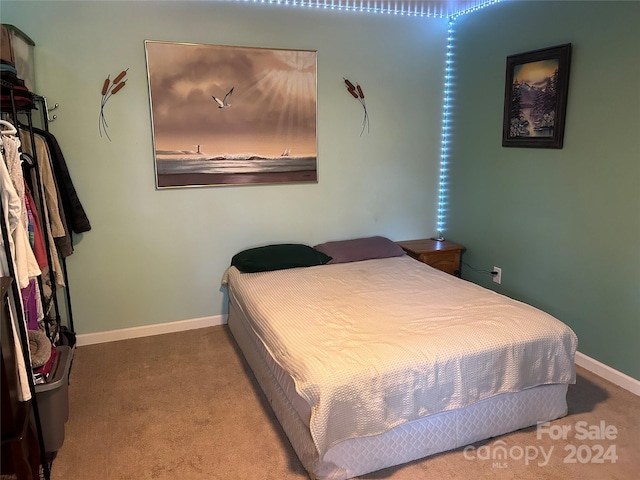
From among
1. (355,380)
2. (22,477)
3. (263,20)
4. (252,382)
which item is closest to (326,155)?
(263,20)

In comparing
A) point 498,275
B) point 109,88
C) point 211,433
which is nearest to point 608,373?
point 498,275

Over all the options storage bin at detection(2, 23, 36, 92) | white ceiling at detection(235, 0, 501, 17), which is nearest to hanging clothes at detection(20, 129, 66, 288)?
storage bin at detection(2, 23, 36, 92)

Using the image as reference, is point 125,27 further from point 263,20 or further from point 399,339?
point 399,339

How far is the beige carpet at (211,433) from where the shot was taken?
6.50 ft

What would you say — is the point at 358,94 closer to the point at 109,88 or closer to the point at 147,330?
the point at 109,88

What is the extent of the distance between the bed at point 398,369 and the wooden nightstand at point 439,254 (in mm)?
829

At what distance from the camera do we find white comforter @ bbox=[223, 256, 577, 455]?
184cm

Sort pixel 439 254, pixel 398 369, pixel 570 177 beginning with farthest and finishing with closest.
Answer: pixel 439 254, pixel 570 177, pixel 398 369

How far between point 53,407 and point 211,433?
2.35ft

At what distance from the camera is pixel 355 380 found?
184 centimetres

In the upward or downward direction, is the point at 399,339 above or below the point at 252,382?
above

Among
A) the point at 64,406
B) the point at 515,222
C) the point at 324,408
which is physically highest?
the point at 515,222

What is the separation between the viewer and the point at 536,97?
9.77 feet

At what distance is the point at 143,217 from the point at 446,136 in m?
2.53
